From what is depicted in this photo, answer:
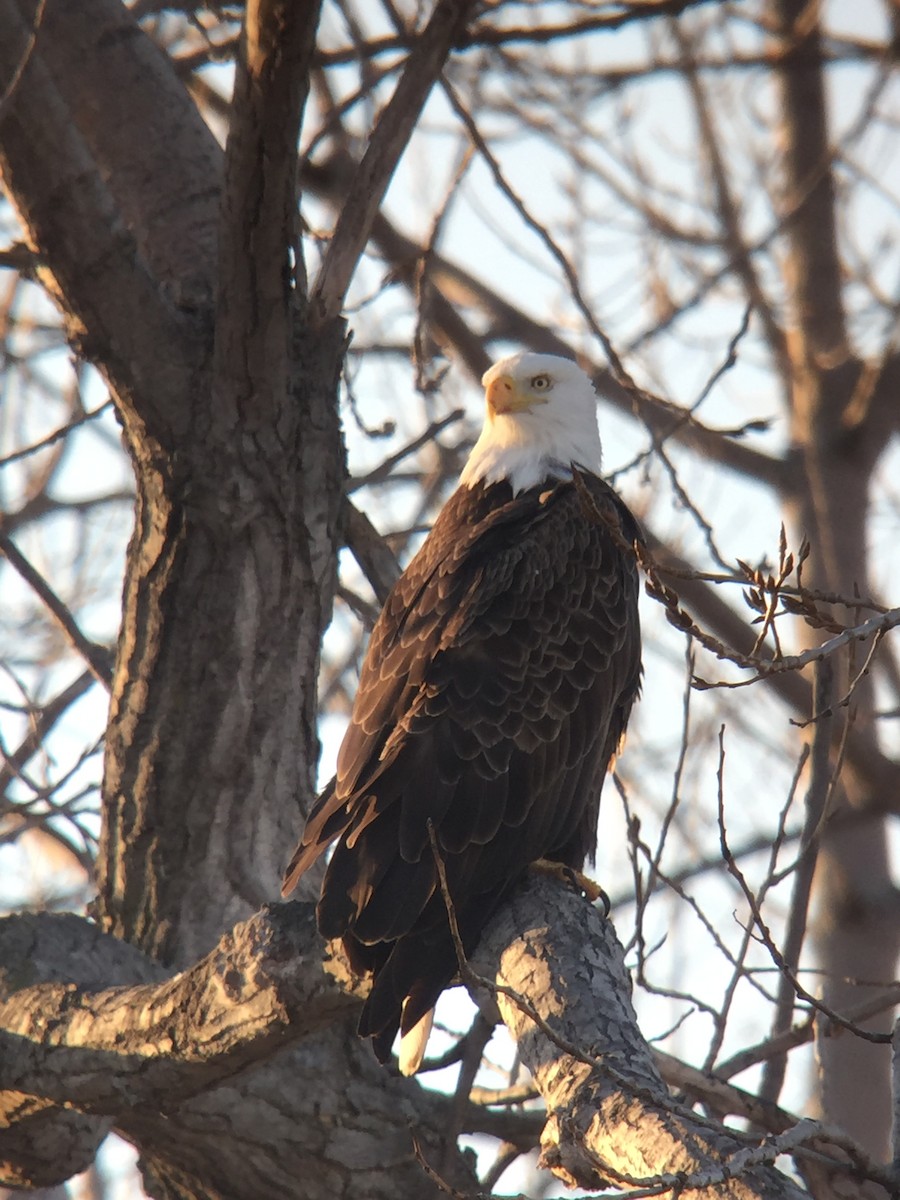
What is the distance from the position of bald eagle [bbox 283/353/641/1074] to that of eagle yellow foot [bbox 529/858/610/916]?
0.15ft

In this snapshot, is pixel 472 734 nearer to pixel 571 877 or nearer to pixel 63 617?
pixel 571 877

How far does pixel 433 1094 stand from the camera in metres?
4.06

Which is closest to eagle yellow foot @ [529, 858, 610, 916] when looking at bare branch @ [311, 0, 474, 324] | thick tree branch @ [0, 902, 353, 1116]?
thick tree branch @ [0, 902, 353, 1116]

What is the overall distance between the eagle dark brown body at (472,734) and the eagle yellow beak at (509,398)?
500mm

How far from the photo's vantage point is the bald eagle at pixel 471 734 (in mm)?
3379

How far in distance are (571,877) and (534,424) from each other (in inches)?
62.1

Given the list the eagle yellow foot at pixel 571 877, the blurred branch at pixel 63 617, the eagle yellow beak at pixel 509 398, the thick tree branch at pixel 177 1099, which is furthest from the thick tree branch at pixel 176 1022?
the eagle yellow beak at pixel 509 398

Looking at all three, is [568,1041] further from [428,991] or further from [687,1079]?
[687,1079]

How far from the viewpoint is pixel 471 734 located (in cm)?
378

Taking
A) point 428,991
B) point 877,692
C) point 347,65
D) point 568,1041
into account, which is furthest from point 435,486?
point 568,1041

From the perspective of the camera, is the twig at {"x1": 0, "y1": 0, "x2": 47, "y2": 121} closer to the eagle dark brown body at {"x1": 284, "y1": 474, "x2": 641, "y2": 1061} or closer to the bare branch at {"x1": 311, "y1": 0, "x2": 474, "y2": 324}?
the bare branch at {"x1": 311, "y1": 0, "x2": 474, "y2": 324}

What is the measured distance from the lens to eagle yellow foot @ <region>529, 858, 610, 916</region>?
387cm

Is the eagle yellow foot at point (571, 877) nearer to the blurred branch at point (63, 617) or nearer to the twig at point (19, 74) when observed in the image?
the blurred branch at point (63, 617)

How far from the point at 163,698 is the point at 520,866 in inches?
42.5
